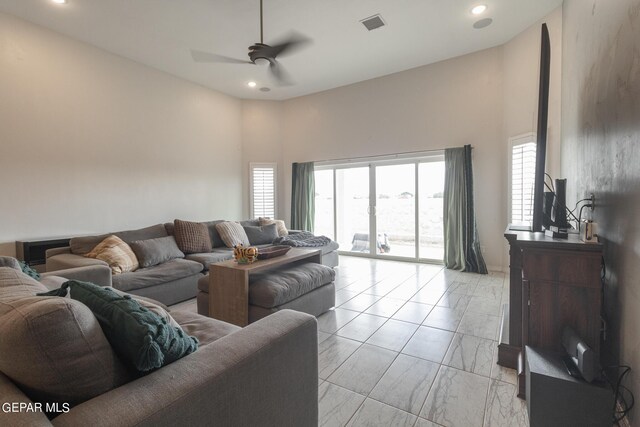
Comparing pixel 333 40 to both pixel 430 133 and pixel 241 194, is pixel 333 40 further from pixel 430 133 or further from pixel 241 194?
pixel 241 194

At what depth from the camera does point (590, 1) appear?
2230 mm

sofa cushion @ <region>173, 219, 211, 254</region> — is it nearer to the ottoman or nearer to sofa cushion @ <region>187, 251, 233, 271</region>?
sofa cushion @ <region>187, 251, 233, 271</region>

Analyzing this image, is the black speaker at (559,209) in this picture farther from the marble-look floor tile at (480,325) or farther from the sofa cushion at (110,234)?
the sofa cushion at (110,234)

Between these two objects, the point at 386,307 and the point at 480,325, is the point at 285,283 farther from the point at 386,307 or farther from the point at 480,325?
the point at 480,325

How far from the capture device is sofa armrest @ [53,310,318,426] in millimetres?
770

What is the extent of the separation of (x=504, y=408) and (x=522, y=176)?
3.33 metres

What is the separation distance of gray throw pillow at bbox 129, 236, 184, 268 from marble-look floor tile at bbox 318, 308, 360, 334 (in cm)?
215

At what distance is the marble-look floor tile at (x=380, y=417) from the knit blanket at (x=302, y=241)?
3.05m

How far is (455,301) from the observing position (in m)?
3.39

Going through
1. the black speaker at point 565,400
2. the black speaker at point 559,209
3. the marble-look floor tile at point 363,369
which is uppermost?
the black speaker at point 559,209

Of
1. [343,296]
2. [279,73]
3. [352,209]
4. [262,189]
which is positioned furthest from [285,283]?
[262,189]

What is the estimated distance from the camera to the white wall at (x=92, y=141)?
351 centimetres

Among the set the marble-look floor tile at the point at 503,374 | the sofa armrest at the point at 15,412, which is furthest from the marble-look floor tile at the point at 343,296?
the sofa armrest at the point at 15,412

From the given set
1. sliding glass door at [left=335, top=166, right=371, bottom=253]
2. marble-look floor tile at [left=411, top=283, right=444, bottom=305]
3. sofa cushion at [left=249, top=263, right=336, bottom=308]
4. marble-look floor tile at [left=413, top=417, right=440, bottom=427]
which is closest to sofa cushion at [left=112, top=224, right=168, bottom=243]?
sofa cushion at [left=249, top=263, right=336, bottom=308]
